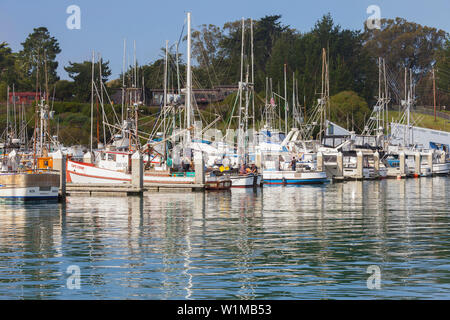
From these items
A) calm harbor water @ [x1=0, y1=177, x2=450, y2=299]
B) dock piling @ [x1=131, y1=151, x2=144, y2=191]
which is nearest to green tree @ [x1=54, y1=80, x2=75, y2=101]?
dock piling @ [x1=131, y1=151, x2=144, y2=191]

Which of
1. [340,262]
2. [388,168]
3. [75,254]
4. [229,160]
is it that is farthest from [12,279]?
[388,168]

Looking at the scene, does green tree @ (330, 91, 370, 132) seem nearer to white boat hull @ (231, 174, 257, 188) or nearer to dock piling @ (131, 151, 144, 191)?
white boat hull @ (231, 174, 257, 188)

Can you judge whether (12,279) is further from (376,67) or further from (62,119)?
(376,67)

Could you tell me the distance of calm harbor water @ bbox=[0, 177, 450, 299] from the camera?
19.9m

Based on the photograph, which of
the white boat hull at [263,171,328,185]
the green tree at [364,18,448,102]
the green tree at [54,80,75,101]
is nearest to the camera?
the white boat hull at [263,171,328,185]

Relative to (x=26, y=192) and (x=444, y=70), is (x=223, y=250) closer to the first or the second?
(x=26, y=192)

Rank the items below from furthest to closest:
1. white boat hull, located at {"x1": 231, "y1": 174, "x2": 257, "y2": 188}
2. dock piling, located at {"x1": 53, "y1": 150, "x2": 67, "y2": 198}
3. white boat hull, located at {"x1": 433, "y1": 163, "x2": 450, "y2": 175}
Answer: white boat hull, located at {"x1": 433, "y1": 163, "x2": 450, "y2": 175}
white boat hull, located at {"x1": 231, "y1": 174, "x2": 257, "y2": 188}
dock piling, located at {"x1": 53, "y1": 150, "x2": 67, "y2": 198}

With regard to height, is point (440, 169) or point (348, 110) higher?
point (348, 110)

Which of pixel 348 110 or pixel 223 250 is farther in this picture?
pixel 348 110

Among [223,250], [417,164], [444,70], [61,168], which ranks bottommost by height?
[223,250]

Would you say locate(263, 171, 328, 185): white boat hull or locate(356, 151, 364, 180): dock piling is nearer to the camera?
locate(263, 171, 328, 185): white boat hull

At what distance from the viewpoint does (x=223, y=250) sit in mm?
26531

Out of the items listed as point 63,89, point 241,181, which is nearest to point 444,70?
point 63,89
